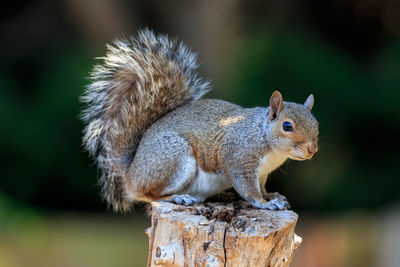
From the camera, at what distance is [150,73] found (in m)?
2.22

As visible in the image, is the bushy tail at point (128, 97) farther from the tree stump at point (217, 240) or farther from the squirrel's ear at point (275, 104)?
the tree stump at point (217, 240)

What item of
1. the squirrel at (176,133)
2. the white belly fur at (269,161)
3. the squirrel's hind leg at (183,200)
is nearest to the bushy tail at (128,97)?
the squirrel at (176,133)

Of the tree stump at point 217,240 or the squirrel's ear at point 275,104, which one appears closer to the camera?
the tree stump at point 217,240

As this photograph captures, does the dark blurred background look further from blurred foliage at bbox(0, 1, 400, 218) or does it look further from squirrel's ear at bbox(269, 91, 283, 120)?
squirrel's ear at bbox(269, 91, 283, 120)

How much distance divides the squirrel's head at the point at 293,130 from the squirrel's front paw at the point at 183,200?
1.13 ft

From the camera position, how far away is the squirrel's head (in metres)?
1.90

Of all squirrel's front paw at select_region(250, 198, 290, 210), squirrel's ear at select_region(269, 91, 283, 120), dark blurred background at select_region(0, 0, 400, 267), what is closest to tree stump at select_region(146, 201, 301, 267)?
squirrel's front paw at select_region(250, 198, 290, 210)

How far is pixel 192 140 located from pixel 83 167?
2.06 meters

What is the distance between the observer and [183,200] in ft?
6.35

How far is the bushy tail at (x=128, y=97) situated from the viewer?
2.21 meters
